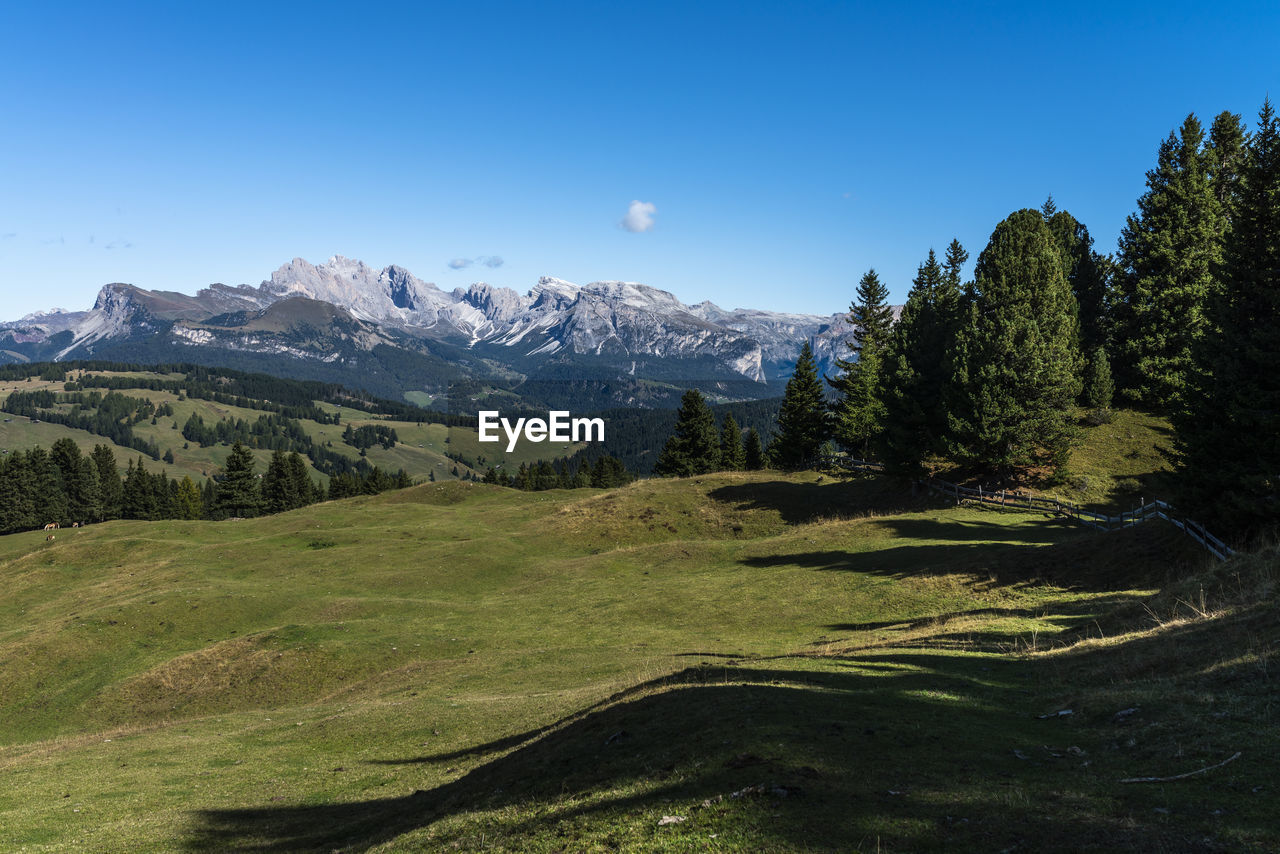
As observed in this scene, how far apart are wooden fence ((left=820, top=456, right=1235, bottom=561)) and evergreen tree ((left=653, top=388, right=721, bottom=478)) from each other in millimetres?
35710

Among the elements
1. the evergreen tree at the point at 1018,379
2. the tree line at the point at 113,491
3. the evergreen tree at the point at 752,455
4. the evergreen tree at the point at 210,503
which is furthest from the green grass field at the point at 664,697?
the evergreen tree at the point at 210,503

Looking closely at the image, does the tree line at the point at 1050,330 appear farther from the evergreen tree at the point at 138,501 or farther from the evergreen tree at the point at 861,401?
the evergreen tree at the point at 138,501

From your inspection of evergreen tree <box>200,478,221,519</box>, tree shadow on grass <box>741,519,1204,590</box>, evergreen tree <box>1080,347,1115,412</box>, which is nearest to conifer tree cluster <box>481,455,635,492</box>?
evergreen tree <box>200,478,221,519</box>

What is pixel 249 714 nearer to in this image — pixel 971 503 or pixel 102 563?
pixel 102 563

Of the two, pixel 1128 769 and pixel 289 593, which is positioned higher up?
pixel 1128 769

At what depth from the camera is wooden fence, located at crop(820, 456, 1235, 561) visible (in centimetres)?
3188

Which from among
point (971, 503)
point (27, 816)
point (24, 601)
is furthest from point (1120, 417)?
point (24, 601)

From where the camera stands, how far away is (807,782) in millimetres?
10891

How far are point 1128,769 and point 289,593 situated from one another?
50.5 meters

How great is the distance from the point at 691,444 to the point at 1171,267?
2477 inches

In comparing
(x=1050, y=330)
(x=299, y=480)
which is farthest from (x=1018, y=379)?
(x=299, y=480)

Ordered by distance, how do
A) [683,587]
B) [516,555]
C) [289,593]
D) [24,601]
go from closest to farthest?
[683,587], [289,593], [24,601], [516,555]

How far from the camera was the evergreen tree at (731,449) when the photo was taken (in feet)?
390

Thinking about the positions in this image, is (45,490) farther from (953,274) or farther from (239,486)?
(953,274)
